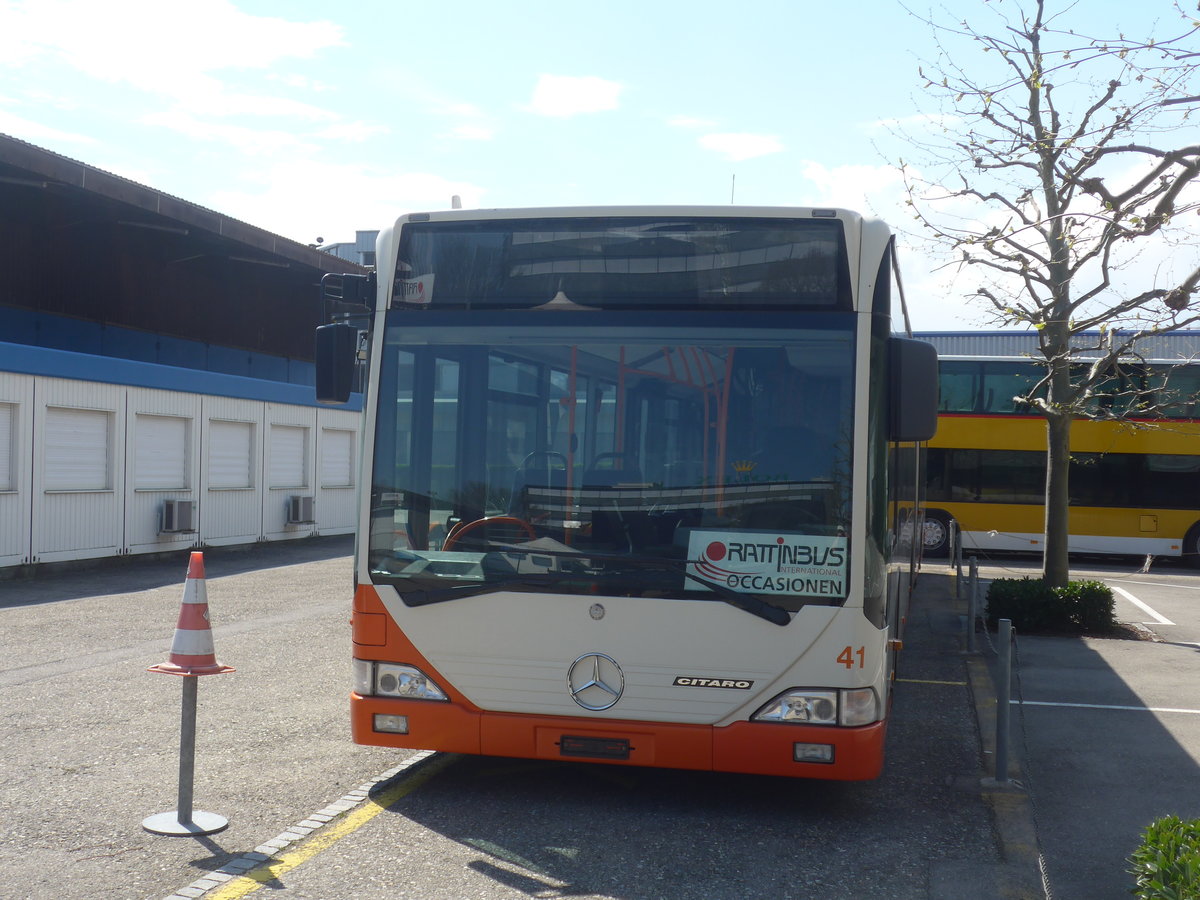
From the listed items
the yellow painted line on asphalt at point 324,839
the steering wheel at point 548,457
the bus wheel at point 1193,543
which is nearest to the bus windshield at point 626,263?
the steering wheel at point 548,457

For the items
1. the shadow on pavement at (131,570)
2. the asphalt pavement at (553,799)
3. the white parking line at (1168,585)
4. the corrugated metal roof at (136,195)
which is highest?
the corrugated metal roof at (136,195)

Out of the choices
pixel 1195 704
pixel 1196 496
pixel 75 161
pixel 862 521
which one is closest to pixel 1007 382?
pixel 1196 496

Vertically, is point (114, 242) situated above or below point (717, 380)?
above

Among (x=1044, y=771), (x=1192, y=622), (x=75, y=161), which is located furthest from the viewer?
(x=75, y=161)

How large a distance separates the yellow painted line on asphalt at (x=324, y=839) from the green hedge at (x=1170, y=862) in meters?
3.22

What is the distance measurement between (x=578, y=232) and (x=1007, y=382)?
784 inches

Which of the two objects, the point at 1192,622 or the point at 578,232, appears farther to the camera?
the point at 1192,622

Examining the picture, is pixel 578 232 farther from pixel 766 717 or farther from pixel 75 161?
pixel 75 161

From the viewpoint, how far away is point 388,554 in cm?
574

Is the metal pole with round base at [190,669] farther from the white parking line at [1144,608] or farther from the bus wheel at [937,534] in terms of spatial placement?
the bus wheel at [937,534]

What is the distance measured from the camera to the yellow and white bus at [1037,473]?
76.2 feet

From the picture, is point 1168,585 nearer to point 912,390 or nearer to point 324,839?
point 912,390

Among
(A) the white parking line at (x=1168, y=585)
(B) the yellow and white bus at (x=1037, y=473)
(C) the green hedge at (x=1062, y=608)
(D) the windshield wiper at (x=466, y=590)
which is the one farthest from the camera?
(B) the yellow and white bus at (x=1037, y=473)

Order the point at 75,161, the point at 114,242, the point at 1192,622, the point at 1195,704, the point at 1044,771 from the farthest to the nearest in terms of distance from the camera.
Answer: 1. the point at 114,242
2. the point at 75,161
3. the point at 1192,622
4. the point at 1195,704
5. the point at 1044,771
